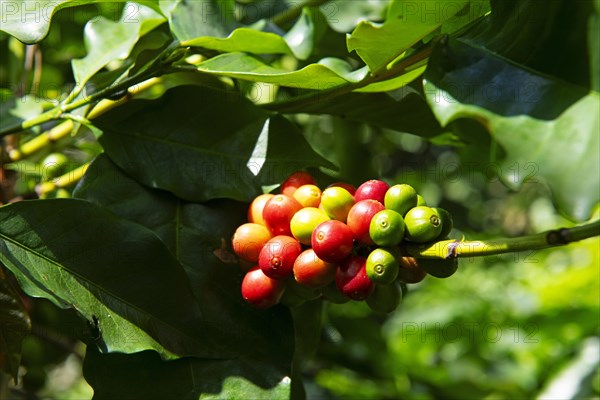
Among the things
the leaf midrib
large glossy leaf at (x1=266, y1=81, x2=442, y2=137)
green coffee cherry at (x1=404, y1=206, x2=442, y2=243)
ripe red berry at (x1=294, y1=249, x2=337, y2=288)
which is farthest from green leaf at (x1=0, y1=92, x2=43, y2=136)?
green coffee cherry at (x1=404, y1=206, x2=442, y2=243)

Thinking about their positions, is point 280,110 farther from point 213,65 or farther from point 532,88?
point 532,88

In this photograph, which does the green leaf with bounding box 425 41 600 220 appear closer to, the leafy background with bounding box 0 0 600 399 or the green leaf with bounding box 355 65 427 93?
the leafy background with bounding box 0 0 600 399

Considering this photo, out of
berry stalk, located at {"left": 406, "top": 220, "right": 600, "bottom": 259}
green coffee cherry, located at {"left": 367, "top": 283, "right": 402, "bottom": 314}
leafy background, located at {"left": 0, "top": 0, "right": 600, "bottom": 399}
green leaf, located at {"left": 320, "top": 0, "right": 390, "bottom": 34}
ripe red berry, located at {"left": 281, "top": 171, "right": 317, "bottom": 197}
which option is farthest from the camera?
green leaf, located at {"left": 320, "top": 0, "right": 390, "bottom": 34}

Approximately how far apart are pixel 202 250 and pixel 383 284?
0.32 m

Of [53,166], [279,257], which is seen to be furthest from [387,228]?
[53,166]

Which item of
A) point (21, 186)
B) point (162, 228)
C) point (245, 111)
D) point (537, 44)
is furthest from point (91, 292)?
point (537, 44)

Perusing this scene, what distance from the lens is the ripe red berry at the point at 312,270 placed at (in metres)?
0.94

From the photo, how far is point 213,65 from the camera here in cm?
111

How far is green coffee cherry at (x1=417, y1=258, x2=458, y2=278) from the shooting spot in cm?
88

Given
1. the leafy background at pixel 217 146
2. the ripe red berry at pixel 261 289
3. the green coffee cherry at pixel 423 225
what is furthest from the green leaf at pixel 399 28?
the ripe red berry at pixel 261 289

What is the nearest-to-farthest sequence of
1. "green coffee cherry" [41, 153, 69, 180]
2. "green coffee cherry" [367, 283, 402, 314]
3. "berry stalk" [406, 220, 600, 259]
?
"berry stalk" [406, 220, 600, 259] < "green coffee cherry" [367, 283, 402, 314] < "green coffee cherry" [41, 153, 69, 180]

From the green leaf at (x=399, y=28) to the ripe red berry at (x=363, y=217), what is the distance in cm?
19

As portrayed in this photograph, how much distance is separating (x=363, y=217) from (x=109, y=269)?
1.22ft

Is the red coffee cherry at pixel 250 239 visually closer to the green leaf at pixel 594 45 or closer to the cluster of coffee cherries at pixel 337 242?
the cluster of coffee cherries at pixel 337 242
